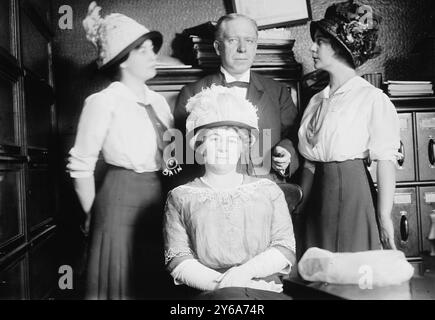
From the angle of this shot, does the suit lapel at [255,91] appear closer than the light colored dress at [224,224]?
No

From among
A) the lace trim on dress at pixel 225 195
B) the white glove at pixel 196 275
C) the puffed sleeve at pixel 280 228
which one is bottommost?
the white glove at pixel 196 275

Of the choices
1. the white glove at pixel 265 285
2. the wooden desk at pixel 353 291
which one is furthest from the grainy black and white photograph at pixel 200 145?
Answer: the wooden desk at pixel 353 291

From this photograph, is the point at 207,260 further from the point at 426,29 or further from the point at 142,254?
the point at 426,29

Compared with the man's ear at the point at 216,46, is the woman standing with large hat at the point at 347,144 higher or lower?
lower

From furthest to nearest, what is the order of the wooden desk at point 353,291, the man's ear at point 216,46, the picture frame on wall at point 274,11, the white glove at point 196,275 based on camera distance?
the picture frame on wall at point 274,11 < the man's ear at point 216,46 < the white glove at point 196,275 < the wooden desk at point 353,291

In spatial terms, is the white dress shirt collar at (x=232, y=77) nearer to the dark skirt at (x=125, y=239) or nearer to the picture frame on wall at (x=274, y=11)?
the picture frame on wall at (x=274, y=11)

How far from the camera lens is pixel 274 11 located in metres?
1.76

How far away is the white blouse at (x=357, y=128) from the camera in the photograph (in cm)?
152

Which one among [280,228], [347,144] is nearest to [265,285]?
[280,228]

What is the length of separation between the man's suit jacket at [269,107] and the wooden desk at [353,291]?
52cm

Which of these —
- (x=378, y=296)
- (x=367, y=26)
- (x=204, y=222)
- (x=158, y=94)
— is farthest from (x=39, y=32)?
(x=378, y=296)

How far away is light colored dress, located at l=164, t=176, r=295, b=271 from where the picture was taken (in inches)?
51.0

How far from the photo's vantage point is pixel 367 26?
1.60 metres
